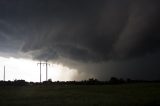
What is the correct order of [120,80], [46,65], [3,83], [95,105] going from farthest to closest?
[120,80]
[3,83]
[46,65]
[95,105]

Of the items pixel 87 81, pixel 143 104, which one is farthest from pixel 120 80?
pixel 143 104

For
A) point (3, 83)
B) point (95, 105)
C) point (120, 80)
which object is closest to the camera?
point (95, 105)

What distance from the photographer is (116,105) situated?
48.8 m

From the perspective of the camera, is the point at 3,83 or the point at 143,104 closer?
the point at 143,104

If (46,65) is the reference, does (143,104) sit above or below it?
below

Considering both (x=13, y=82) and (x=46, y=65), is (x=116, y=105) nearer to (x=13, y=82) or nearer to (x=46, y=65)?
(x=46, y=65)

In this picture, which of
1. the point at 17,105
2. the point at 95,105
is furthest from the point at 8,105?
the point at 95,105

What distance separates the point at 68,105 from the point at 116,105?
729cm

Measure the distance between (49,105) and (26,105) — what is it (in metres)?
4.27

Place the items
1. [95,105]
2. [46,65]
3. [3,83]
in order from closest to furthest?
[95,105], [46,65], [3,83]

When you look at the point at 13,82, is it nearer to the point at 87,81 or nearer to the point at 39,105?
the point at 87,81

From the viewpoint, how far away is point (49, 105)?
161ft

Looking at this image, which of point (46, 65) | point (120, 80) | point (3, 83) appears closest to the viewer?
point (46, 65)

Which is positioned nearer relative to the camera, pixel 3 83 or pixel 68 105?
pixel 68 105
